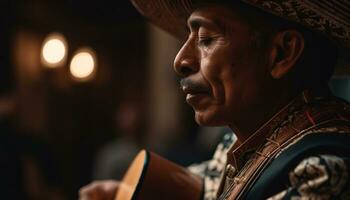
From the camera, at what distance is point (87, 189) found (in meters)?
2.41

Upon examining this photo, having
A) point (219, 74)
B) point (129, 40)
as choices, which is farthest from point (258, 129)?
point (129, 40)

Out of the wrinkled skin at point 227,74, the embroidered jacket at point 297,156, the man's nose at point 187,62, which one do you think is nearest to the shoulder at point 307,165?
the embroidered jacket at point 297,156

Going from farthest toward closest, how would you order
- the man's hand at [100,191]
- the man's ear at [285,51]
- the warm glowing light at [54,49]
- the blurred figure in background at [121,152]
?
1. the warm glowing light at [54,49]
2. the blurred figure in background at [121,152]
3. the man's hand at [100,191]
4. the man's ear at [285,51]

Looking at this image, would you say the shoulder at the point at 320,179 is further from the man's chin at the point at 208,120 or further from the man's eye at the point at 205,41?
the man's eye at the point at 205,41

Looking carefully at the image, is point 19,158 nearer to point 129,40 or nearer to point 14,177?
point 14,177

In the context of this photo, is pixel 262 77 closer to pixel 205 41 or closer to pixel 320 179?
pixel 205 41

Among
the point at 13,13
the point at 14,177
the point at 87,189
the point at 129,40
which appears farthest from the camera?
the point at 129,40

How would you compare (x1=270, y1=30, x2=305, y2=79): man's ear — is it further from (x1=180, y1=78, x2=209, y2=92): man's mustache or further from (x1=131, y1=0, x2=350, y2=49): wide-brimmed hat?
(x1=180, y1=78, x2=209, y2=92): man's mustache

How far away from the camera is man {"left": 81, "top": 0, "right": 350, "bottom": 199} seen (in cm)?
166

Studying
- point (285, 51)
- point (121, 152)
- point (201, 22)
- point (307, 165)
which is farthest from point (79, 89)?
point (307, 165)

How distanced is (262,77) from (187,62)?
0.21 metres

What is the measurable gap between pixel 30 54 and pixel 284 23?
21.2 ft

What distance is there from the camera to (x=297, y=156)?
155cm

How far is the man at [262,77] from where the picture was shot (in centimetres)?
166
